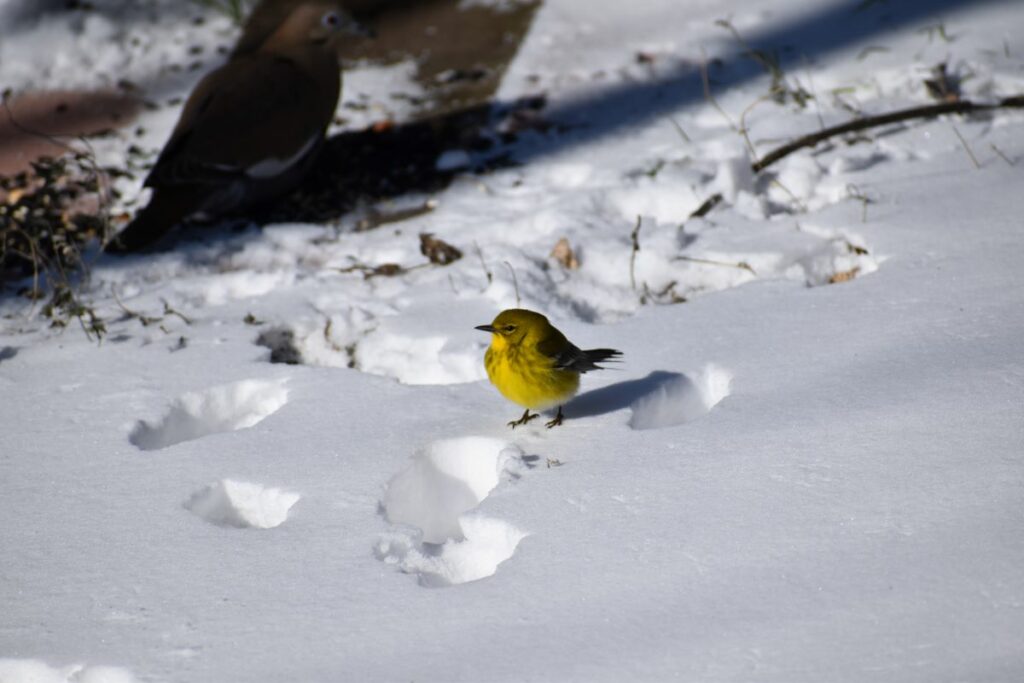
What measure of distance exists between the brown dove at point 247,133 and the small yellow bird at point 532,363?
5.99 feet

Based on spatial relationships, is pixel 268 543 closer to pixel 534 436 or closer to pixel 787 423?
pixel 534 436

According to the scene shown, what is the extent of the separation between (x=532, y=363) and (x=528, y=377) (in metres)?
0.04

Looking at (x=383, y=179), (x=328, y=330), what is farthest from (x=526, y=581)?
(x=383, y=179)

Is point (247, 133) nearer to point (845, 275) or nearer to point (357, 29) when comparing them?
point (357, 29)

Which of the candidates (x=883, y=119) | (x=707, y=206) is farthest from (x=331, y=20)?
(x=883, y=119)

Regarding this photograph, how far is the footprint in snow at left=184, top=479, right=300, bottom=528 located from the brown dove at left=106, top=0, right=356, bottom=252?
1.63 m

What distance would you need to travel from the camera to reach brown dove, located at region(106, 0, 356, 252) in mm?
3924

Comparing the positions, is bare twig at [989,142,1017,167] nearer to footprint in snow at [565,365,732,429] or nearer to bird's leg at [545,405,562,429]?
footprint in snow at [565,365,732,429]

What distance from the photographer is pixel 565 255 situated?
3.57m

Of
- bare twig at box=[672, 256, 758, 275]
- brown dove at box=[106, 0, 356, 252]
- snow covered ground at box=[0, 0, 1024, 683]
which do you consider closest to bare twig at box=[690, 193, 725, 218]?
snow covered ground at box=[0, 0, 1024, 683]

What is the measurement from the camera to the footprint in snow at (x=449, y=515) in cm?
228

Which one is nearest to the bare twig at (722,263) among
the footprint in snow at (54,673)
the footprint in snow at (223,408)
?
the footprint in snow at (223,408)

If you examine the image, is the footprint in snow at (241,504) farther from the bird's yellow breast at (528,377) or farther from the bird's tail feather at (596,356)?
the bird's tail feather at (596,356)

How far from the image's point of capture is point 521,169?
4.39m
